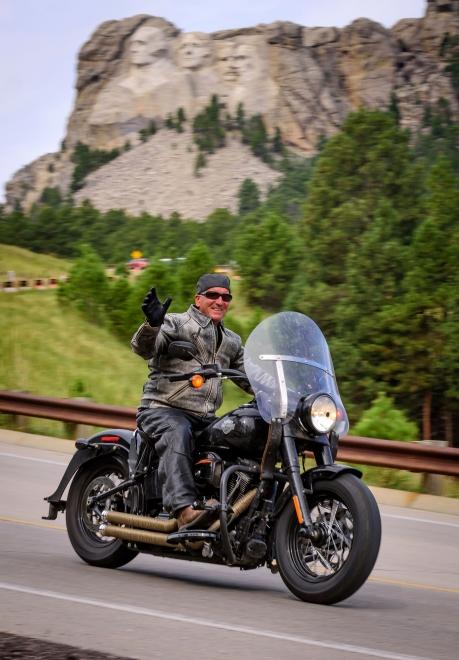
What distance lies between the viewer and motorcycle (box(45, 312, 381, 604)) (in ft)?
19.8

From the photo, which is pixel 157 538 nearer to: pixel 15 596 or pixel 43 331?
pixel 15 596

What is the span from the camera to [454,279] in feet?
199

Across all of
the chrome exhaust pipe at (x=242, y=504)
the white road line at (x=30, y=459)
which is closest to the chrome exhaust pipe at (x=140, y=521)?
the chrome exhaust pipe at (x=242, y=504)

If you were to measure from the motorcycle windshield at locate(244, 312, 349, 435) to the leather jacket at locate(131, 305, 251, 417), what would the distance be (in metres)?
0.28

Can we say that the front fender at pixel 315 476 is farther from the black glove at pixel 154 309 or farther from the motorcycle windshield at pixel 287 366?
the black glove at pixel 154 309

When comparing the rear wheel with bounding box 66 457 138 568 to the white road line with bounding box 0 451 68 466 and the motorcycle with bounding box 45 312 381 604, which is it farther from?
the white road line with bounding box 0 451 68 466

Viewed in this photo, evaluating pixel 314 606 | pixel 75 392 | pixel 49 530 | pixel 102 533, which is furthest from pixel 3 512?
pixel 75 392

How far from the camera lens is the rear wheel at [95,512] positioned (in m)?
7.21

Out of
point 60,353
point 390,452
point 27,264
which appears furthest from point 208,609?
point 27,264

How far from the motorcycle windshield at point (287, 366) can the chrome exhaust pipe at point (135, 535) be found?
3.23ft

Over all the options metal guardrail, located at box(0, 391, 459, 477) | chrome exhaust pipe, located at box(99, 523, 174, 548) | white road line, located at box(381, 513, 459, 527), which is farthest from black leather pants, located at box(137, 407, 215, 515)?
metal guardrail, located at box(0, 391, 459, 477)

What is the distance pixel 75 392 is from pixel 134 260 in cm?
10518

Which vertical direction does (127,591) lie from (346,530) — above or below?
below

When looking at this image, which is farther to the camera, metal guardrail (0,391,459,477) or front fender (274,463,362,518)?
metal guardrail (0,391,459,477)
